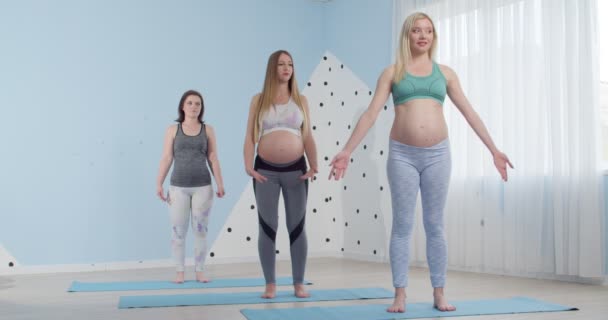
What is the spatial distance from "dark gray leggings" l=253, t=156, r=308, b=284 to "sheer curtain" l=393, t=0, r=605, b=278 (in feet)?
5.68

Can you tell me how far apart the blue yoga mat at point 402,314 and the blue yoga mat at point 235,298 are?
0.33 metres

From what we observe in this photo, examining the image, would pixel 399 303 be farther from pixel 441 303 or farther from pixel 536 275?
pixel 536 275

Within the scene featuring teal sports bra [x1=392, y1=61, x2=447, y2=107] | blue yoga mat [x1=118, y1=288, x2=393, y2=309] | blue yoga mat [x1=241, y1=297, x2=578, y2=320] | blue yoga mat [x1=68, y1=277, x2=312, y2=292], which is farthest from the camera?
blue yoga mat [x1=68, y1=277, x2=312, y2=292]

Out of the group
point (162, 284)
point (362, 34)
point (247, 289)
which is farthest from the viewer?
point (362, 34)

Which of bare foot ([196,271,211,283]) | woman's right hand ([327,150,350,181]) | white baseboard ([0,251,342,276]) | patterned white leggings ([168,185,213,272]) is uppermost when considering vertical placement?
woman's right hand ([327,150,350,181])

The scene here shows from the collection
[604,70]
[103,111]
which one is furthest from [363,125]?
[103,111]

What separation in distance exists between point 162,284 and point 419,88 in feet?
7.21

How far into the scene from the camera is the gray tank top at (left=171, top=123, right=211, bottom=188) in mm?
4434

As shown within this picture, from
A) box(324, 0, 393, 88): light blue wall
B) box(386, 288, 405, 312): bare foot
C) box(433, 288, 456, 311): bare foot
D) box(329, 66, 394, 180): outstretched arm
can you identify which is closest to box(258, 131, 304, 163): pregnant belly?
box(329, 66, 394, 180): outstretched arm

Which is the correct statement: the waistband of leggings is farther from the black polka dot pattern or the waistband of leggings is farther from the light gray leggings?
the black polka dot pattern

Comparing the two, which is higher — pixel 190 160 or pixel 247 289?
pixel 190 160

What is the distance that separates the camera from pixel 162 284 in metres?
4.28

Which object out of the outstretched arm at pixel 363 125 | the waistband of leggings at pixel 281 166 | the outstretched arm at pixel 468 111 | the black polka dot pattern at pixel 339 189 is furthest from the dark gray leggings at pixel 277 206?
the black polka dot pattern at pixel 339 189

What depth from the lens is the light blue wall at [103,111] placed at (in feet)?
16.8
